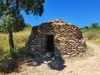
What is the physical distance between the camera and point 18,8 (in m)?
19.9

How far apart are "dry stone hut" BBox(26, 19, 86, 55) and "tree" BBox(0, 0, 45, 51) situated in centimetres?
146

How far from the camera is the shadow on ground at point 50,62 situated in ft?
58.1

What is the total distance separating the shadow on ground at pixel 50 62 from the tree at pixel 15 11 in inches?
106

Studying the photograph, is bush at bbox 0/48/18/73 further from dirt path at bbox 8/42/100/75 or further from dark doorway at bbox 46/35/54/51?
dark doorway at bbox 46/35/54/51

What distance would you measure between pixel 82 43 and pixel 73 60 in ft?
7.34

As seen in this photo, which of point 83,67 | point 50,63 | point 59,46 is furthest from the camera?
point 59,46

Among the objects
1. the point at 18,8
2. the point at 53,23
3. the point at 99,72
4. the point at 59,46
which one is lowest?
the point at 99,72

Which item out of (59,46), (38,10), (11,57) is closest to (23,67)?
(11,57)

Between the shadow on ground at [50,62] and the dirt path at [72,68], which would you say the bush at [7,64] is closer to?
the dirt path at [72,68]

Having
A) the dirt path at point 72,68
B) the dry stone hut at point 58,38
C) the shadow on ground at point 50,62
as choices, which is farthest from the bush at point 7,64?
the dry stone hut at point 58,38

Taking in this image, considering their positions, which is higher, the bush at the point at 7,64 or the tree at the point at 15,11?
the tree at the point at 15,11

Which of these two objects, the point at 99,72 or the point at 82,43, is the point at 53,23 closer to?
the point at 82,43

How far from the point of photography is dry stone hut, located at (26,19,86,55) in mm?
19734

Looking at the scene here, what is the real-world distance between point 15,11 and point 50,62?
4.69m
